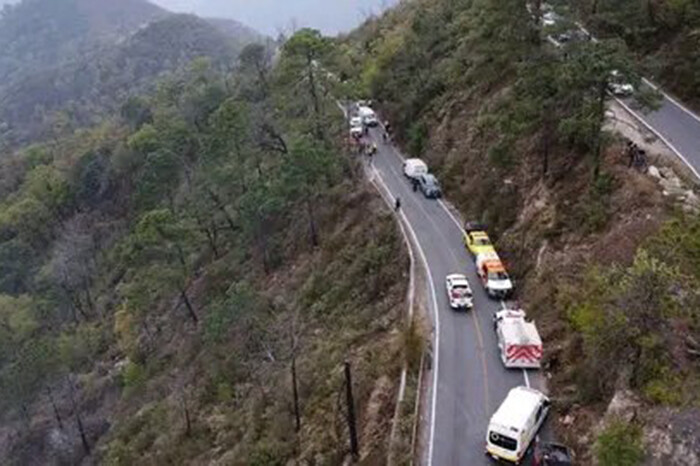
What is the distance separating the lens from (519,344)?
34219mm

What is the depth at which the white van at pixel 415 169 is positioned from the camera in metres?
57.6

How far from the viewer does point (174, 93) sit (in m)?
107

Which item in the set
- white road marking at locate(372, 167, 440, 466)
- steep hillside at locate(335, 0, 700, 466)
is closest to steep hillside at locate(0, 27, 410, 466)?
white road marking at locate(372, 167, 440, 466)

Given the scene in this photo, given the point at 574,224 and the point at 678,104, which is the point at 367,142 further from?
the point at 574,224

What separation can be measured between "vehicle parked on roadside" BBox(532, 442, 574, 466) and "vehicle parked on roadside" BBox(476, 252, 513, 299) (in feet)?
45.1

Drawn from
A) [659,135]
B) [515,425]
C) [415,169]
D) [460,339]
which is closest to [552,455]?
[515,425]

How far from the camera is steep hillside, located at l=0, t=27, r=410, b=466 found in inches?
1661

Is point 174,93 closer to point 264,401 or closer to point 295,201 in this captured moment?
point 295,201

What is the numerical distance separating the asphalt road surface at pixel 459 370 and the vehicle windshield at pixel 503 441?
1238mm

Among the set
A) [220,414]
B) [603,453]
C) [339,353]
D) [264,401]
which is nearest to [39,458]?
[220,414]

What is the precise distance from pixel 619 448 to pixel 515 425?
625 centimetres

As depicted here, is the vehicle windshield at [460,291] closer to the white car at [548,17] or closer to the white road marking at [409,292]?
the white road marking at [409,292]

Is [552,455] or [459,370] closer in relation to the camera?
[552,455]

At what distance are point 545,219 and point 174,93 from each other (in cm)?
7752
